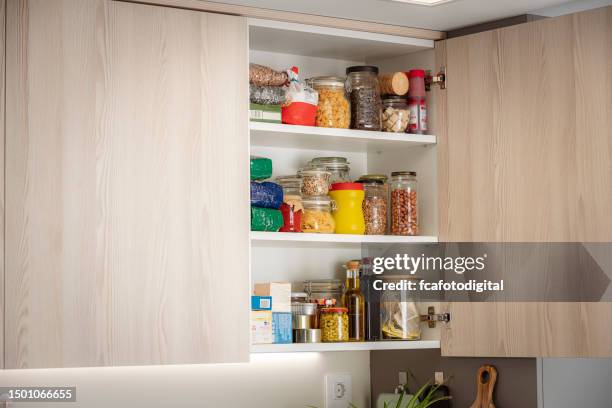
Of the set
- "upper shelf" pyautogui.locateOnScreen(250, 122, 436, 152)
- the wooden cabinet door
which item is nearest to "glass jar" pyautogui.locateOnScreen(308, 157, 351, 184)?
"upper shelf" pyautogui.locateOnScreen(250, 122, 436, 152)

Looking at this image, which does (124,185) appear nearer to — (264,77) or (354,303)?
(264,77)

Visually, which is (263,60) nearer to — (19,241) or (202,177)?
(202,177)

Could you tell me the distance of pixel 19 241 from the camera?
220cm

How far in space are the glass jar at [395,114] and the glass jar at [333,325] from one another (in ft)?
2.02

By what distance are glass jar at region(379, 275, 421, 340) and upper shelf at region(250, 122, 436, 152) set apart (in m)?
0.44

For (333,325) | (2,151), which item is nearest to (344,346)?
(333,325)

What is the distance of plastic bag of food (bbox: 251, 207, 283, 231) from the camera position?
255cm

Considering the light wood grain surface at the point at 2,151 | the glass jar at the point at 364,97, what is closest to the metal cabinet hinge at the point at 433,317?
the glass jar at the point at 364,97

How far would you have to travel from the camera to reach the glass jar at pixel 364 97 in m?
2.74

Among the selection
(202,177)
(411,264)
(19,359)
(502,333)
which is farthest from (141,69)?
(502,333)

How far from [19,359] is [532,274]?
145cm

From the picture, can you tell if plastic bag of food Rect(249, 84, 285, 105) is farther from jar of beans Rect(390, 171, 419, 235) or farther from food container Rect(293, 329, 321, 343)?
food container Rect(293, 329, 321, 343)

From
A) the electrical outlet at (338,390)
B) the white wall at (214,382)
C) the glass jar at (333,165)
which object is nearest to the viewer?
the white wall at (214,382)

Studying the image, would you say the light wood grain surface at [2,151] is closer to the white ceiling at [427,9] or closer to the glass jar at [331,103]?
the white ceiling at [427,9]
